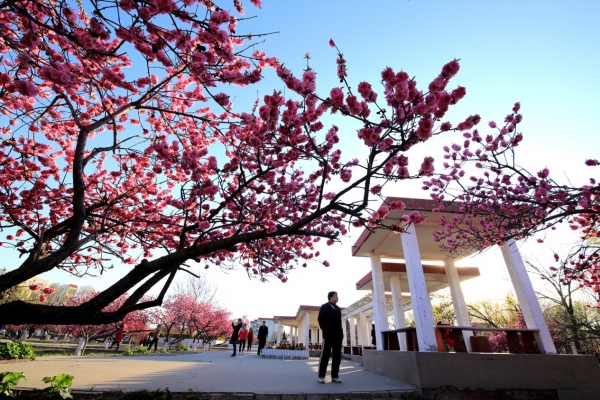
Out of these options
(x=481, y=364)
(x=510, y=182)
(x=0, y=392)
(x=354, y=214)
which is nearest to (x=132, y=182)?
(x=0, y=392)

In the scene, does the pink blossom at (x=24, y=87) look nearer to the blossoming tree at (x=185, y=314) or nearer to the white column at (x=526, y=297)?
the white column at (x=526, y=297)

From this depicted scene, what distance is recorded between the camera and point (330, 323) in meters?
4.90

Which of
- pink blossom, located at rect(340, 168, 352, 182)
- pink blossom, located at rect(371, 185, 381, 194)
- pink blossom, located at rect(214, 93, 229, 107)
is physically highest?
pink blossom, located at rect(214, 93, 229, 107)

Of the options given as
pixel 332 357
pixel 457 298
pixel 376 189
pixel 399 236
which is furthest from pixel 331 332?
pixel 457 298

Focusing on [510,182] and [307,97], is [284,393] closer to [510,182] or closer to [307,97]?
[307,97]

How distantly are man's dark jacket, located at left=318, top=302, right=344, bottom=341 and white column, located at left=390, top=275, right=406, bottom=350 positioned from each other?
5235 mm

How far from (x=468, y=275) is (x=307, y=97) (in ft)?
32.5

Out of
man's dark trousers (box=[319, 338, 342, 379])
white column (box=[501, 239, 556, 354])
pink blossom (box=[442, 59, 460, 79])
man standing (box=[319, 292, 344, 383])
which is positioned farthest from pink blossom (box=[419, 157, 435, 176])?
white column (box=[501, 239, 556, 354])

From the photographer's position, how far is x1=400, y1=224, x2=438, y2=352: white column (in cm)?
517

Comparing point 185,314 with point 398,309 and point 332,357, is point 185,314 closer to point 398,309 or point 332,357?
point 398,309

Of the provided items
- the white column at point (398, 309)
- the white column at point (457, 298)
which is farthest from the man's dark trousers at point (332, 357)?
the white column at point (457, 298)

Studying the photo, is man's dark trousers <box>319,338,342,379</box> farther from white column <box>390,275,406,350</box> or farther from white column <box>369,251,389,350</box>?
white column <box>390,275,406,350</box>

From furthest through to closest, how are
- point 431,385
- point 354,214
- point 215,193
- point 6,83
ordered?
point 215,193, point 431,385, point 6,83, point 354,214

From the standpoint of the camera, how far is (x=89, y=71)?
4023 millimetres
